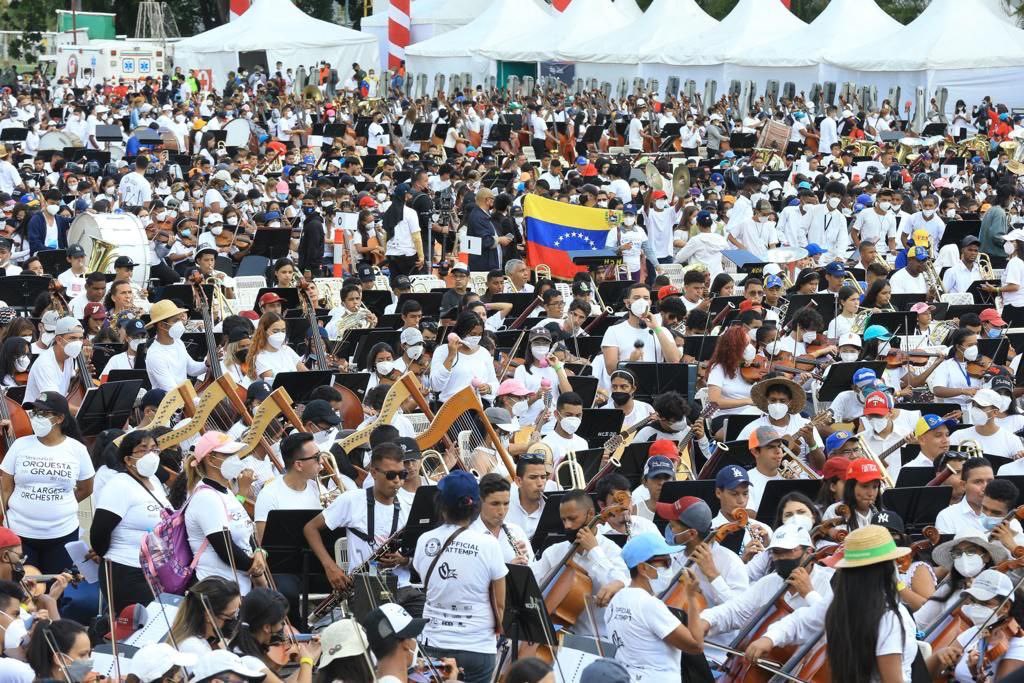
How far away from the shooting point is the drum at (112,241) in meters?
17.9

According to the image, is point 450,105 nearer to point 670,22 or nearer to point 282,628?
point 670,22

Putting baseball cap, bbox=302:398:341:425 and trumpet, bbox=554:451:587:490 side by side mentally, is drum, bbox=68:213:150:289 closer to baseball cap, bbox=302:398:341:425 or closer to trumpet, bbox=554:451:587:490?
baseball cap, bbox=302:398:341:425

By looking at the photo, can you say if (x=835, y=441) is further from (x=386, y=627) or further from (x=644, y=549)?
(x=386, y=627)

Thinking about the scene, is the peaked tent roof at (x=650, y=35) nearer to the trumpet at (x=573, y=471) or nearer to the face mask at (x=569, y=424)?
the face mask at (x=569, y=424)

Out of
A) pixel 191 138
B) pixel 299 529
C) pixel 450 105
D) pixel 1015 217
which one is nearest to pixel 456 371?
pixel 299 529

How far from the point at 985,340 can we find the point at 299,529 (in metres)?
7.65

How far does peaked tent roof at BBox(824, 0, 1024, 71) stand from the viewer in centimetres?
3925

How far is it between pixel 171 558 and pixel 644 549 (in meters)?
2.44

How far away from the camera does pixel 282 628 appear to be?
23.4 ft

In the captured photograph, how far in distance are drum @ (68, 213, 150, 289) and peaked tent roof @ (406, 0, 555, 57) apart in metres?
30.9

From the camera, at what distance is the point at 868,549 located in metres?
6.81

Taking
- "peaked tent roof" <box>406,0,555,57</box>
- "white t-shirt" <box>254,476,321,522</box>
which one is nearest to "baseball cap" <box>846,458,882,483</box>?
"white t-shirt" <box>254,476,321,522</box>

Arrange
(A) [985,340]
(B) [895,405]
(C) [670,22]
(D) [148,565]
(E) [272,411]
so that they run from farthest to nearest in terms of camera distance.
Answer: (C) [670,22] < (A) [985,340] < (B) [895,405] < (E) [272,411] < (D) [148,565]

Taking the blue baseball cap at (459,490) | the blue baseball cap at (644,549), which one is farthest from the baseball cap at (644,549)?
the blue baseball cap at (459,490)
